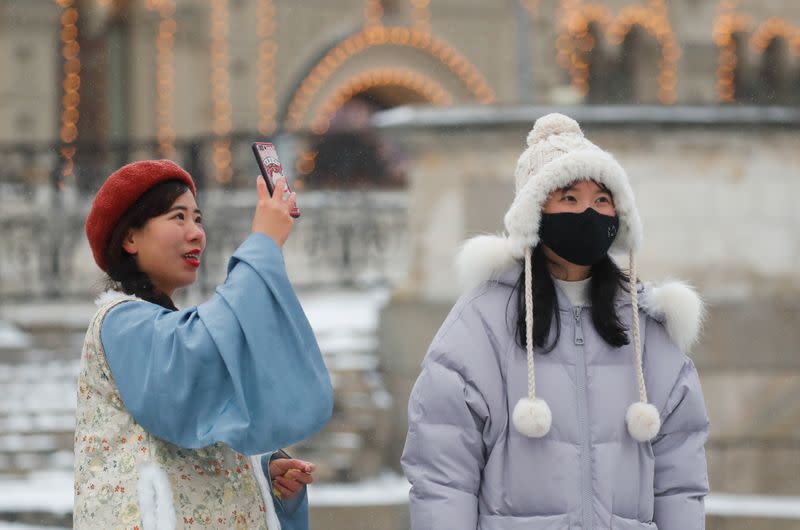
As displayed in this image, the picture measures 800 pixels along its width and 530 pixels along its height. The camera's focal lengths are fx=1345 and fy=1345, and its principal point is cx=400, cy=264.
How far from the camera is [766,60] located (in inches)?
759

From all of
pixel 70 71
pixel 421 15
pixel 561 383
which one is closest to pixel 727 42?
pixel 421 15

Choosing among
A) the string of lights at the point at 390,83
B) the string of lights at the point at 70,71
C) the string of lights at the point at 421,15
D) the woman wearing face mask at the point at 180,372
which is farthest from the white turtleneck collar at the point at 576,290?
the string of lights at the point at 421,15

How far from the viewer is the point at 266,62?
54.9 ft

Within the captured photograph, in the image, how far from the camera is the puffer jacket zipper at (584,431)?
3045mm

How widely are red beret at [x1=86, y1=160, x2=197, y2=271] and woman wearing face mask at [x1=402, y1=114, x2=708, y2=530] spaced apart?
2.51 ft

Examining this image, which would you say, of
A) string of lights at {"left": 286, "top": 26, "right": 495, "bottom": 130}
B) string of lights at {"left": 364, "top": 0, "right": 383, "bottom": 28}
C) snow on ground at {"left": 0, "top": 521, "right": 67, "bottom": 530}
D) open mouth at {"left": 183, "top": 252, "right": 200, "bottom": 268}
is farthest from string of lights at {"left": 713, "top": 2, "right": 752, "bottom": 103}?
open mouth at {"left": 183, "top": 252, "right": 200, "bottom": 268}

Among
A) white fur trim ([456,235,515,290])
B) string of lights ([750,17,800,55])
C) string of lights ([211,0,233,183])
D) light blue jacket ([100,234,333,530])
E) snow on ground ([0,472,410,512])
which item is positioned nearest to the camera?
light blue jacket ([100,234,333,530])

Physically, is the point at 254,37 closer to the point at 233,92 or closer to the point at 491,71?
the point at 233,92

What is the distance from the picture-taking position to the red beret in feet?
9.86

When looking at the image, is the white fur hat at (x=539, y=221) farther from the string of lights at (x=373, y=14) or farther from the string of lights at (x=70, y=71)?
the string of lights at (x=373, y=14)

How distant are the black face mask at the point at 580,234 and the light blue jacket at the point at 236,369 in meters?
0.70

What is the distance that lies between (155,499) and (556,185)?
3.89 feet

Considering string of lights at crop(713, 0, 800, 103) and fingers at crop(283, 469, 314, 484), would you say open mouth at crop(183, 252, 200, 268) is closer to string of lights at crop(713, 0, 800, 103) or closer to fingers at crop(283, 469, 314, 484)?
fingers at crop(283, 469, 314, 484)

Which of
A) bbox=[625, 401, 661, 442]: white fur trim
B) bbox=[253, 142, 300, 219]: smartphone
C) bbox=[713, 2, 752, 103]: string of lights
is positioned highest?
bbox=[713, 2, 752, 103]: string of lights
